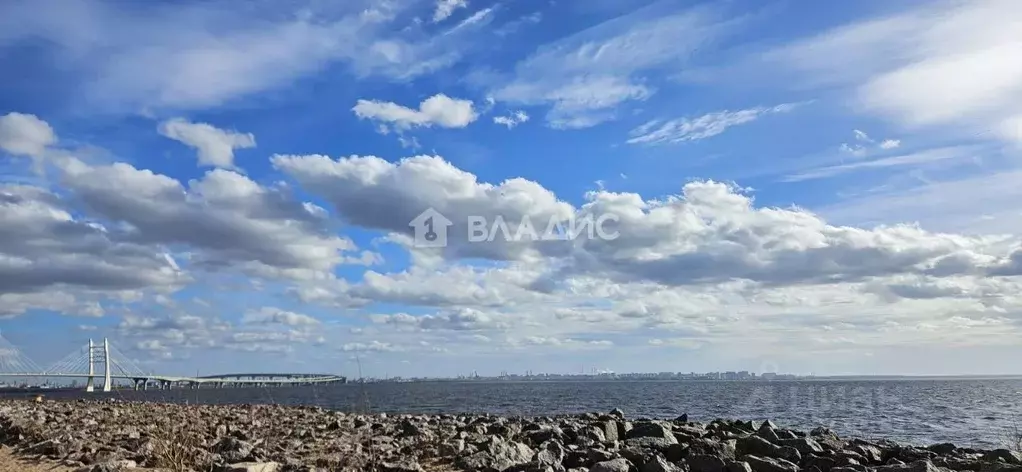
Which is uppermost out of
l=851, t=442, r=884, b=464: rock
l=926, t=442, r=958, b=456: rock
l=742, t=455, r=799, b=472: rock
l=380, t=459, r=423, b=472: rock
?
l=380, t=459, r=423, b=472: rock

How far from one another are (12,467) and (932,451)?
1939cm

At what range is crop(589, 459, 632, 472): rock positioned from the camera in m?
11.7

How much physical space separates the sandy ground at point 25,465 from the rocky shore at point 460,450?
0.78ft

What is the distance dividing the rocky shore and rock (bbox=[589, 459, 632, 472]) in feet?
0.08

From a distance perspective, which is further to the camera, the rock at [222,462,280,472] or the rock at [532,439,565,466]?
the rock at [532,439,565,466]

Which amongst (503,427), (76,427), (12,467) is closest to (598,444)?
(503,427)

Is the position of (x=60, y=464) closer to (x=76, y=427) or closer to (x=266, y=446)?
(x=266, y=446)

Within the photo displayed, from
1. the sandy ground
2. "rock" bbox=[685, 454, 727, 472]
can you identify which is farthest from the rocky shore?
the sandy ground

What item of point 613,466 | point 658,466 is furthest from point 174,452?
point 658,466

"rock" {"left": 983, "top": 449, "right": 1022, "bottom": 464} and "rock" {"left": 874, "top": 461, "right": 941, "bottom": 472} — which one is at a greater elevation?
"rock" {"left": 874, "top": 461, "right": 941, "bottom": 472}

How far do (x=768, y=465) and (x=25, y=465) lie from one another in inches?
531

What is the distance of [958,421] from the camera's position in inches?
1578

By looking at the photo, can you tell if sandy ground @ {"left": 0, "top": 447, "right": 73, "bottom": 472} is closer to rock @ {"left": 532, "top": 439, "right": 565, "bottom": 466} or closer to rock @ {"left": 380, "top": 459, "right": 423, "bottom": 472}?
rock @ {"left": 380, "top": 459, "right": 423, "bottom": 472}

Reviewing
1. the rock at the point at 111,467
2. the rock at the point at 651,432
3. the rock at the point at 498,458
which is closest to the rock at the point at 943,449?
the rock at the point at 651,432
